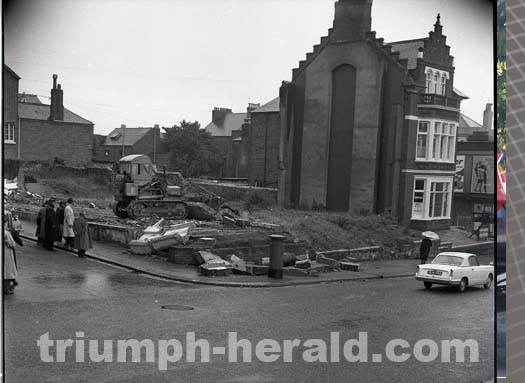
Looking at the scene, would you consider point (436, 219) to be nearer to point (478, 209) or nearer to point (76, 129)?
point (478, 209)

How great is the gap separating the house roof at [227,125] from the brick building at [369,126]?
74cm

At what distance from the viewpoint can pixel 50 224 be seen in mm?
10125

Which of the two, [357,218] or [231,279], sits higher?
[357,218]

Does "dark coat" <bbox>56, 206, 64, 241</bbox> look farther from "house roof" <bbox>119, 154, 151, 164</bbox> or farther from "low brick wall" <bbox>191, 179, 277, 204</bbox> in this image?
"low brick wall" <bbox>191, 179, 277, 204</bbox>

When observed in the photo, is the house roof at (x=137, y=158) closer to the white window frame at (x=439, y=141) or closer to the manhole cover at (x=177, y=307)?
the manhole cover at (x=177, y=307)

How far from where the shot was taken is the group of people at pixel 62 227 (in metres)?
9.80

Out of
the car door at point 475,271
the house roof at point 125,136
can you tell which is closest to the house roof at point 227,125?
the house roof at point 125,136

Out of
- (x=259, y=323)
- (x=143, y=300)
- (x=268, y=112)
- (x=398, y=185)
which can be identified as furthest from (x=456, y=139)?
(x=143, y=300)

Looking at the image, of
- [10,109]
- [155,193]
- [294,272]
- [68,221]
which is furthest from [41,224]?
[294,272]

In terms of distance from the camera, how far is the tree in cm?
918

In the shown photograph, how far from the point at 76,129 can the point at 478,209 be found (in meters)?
5.53

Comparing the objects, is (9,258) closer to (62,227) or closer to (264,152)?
(62,227)

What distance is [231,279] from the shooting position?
34.0 feet

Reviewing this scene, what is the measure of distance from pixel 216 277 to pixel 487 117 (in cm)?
479
